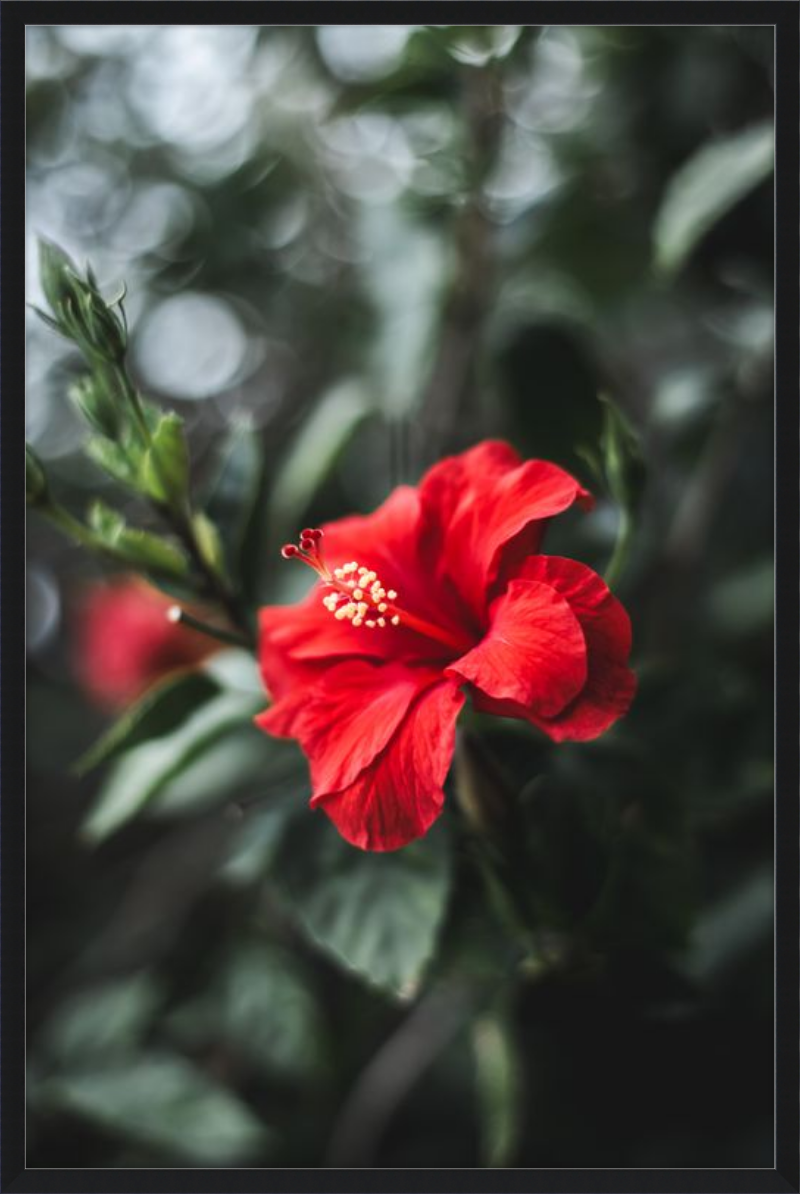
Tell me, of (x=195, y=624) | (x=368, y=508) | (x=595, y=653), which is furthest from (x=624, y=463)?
(x=368, y=508)

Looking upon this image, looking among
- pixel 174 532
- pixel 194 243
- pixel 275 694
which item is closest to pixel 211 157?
pixel 194 243

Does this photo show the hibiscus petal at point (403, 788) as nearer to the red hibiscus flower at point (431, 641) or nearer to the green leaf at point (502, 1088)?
the red hibiscus flower at point (431, 641)

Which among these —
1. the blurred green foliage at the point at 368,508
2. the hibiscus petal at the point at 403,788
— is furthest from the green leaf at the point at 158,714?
the hibiscus petal at the point at 403,788

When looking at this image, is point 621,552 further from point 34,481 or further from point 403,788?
point 34,481

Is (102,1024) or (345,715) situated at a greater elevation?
(345,715)

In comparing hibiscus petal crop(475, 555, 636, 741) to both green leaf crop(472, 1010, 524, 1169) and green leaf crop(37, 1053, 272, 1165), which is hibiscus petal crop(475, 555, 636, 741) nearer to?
green leaf crop(472, 1010, 524, 1169)

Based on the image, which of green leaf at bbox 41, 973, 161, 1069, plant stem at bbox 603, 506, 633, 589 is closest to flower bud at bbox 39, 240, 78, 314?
plant stem at bbox 603, 506, 633, 589

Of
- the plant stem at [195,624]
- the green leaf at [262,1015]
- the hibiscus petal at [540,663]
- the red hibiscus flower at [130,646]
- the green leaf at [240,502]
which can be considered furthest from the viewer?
the red hibiscus flower at [130,646]
